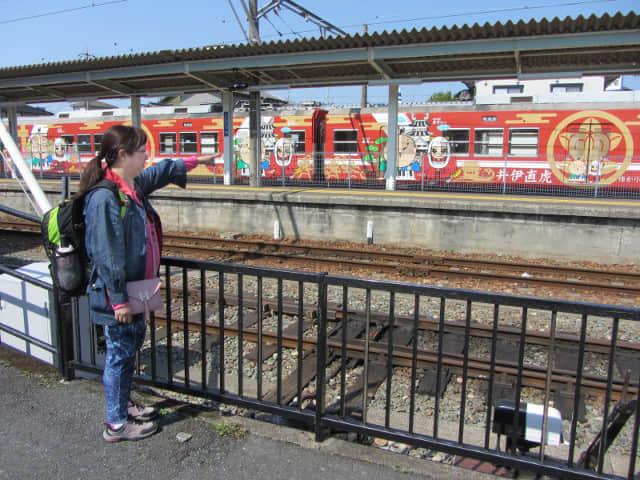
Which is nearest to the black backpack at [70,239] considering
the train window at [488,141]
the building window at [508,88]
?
the train window at [488,141]

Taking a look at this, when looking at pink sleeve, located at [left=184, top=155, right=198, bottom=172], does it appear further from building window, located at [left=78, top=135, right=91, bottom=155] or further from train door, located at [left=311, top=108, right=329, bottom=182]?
building window, located at [left=78, top=135, right=91, bottom=155]

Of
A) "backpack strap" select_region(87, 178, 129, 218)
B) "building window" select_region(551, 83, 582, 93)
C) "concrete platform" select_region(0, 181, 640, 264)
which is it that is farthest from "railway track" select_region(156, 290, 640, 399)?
"building window" select_region(551, 83, 582, 93)

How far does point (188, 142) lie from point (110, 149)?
765 inches

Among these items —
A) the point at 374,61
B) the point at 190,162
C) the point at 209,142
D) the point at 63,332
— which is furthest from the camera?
the point at 209,142

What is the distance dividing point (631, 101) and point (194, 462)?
17.8 metres

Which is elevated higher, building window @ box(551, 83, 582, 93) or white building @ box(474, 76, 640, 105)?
building window @ box(551, 83, 582, 93)

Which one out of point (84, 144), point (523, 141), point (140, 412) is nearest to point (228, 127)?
point (523, 141)

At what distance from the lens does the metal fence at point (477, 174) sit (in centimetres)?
1434

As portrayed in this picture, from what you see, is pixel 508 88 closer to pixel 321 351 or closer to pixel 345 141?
pixel 345 141

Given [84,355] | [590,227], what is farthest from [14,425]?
[590,227]

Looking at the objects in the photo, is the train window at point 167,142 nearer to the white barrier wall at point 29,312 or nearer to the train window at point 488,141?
the train window at point 488,141

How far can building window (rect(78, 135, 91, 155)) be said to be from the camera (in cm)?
2353

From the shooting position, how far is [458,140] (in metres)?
17.6

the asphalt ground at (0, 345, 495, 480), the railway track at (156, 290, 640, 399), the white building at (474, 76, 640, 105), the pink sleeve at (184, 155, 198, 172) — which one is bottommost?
the railway track at (156, 290, 640, 399)
